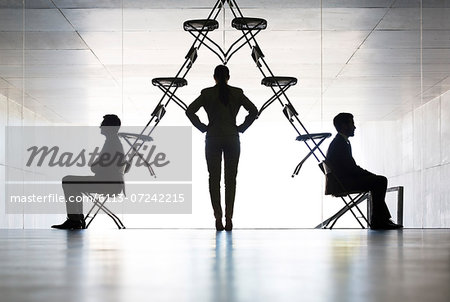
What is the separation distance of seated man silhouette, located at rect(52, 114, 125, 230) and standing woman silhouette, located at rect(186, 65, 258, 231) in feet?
2.79

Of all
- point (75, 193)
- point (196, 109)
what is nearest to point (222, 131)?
point (196, 109)

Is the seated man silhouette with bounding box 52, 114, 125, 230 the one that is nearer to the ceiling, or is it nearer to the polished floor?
the ceiling

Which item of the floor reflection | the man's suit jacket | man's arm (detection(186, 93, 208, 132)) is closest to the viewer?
the floor reflection

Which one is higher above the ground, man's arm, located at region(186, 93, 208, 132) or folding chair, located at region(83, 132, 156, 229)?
man's arm, located at region(186, 93, 208, 132)

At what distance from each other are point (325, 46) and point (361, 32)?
39 cm

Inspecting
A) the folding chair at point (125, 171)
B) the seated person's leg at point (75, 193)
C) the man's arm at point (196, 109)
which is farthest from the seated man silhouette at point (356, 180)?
the seated person's leg at point (75, 193)

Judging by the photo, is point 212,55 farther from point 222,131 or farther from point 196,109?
point 222,131

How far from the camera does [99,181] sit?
18.0ft

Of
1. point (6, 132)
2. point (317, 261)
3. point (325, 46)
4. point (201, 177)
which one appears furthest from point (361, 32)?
point (317, 261)

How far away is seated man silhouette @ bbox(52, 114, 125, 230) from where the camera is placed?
542 cm

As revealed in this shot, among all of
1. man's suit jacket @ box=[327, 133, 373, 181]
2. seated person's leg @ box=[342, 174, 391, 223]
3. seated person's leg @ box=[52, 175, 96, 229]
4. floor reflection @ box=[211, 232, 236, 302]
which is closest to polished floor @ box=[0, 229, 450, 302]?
floor reflection @ box=[211, 232, 236, 302]

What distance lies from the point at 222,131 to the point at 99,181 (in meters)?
1.20

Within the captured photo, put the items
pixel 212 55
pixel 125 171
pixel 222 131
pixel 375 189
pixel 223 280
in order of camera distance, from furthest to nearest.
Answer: pixel 212 55 < pixel 125 171 < pixel 375 189 < pixel 222 131 < pixel 223 280

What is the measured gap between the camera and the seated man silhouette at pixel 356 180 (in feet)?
17.1
